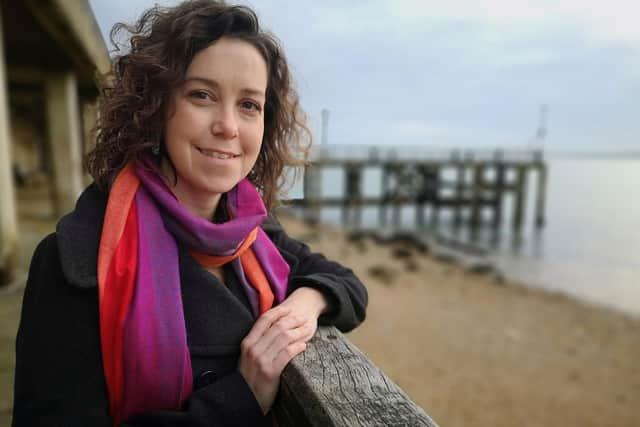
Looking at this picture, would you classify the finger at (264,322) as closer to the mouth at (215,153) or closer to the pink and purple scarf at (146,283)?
the pink and purple scarf at (146,283)

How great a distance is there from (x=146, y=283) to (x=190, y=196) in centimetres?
28

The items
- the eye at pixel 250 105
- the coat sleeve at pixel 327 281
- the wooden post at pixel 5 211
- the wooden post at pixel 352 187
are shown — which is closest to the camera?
the eye at pixel 250 105

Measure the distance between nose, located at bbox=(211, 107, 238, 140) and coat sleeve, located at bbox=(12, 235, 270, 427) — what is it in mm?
440

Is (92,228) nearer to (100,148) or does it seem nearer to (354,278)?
(100,148)

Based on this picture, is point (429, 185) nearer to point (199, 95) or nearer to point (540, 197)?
point (540, 197)

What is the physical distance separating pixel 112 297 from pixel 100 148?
433 mm

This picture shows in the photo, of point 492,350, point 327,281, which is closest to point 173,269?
point 327,281

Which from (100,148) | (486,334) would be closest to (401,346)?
(486,334)

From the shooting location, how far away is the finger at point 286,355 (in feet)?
3.40

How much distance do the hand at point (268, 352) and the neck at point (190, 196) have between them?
0.34 metres

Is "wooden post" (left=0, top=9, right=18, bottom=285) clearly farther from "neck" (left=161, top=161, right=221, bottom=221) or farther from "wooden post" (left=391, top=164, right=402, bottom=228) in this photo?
"wooden post" (left=391, top=164, right=402, bottom=228)

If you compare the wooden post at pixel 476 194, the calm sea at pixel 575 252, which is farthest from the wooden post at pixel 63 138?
the wooden post at pixel 476 194

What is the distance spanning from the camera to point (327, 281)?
1.29 metres

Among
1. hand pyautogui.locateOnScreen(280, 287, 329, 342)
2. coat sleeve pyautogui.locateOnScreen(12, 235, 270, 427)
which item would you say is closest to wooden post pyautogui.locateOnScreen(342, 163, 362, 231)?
hand pyautogui.locateOnScreen(280, 287, 329, 342)
